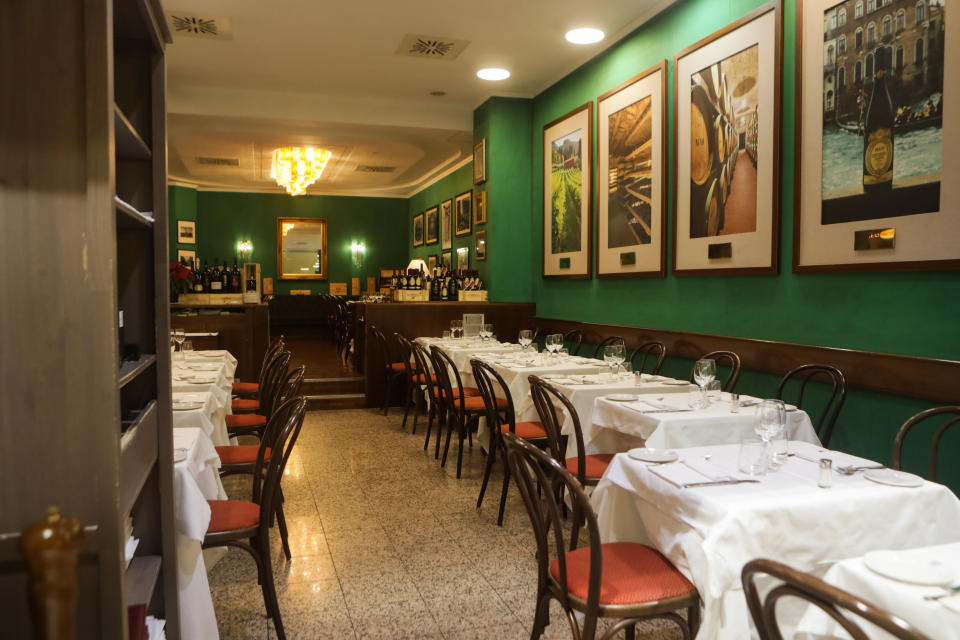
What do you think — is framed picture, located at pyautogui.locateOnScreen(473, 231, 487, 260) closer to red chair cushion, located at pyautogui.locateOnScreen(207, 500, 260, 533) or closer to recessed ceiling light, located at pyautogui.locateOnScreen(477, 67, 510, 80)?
recessed ceiling light, located at pyautogui.locateOnScreen(477, 67, 510, 80)

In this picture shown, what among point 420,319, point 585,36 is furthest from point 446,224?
point 585,36

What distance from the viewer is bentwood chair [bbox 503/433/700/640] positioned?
6.26ft

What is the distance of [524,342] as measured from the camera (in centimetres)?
606

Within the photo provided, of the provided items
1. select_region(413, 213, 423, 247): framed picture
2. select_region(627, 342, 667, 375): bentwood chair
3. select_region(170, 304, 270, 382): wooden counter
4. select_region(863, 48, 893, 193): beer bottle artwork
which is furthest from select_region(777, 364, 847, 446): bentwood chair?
select_region(413, 213, 423, 247): framed picture

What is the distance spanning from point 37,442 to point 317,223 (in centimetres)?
1432

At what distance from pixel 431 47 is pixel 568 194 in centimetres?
199

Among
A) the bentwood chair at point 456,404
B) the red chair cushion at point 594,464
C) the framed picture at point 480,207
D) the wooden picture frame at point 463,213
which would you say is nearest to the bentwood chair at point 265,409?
the bentwood chair at point 456,404

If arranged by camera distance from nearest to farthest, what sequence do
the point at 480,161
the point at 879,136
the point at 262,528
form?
the point at 262,528
the point at 879,136
the point at 480,161

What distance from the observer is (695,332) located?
514cm

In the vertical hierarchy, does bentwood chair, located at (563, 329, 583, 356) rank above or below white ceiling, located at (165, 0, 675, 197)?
below

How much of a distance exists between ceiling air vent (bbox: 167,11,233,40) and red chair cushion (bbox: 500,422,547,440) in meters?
4.07

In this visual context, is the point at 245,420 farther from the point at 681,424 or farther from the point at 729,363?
the point at 729,363

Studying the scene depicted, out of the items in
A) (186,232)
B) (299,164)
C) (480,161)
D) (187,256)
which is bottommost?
(187,256)

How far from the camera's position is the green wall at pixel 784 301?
11.2 ft
